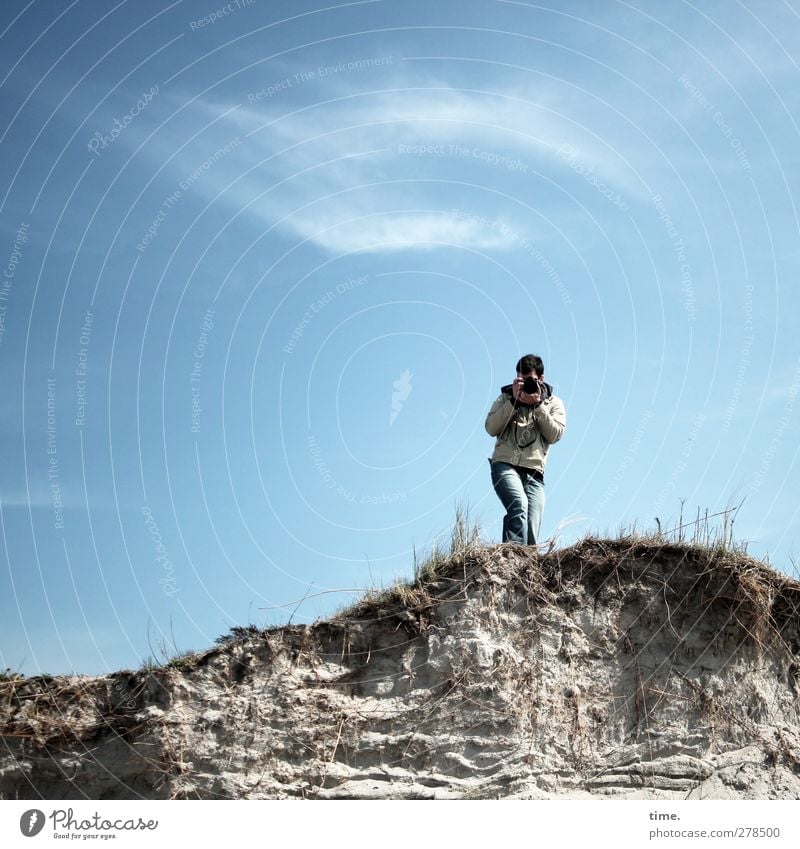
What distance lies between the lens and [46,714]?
368 inches

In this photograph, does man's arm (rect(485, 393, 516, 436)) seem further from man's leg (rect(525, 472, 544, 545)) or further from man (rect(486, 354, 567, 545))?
man's leg (rect(525, 472, 544, 545))

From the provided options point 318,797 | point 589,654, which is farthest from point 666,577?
point 318,797

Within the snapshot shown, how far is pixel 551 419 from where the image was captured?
1085cm

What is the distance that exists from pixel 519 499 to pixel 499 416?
1.05 metres

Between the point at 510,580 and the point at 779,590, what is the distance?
311 centimetres

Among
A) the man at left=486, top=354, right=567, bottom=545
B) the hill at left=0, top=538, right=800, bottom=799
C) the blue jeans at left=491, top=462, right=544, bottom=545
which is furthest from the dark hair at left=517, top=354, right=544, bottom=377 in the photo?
the hill at left=0, top=538, right=800, bottom=799

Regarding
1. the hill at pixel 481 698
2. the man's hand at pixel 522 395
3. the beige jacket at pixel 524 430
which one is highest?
the man's hand at pixel 522 395

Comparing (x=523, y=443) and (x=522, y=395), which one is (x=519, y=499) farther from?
(x=522, y=395)

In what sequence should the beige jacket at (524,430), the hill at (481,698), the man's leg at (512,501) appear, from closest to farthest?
the hill at (481,698) → the man's leg at (512,501) → the beige jacket at (524,430)

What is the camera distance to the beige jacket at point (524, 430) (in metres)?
10.8

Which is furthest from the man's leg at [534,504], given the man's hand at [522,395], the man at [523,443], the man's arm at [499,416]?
the man's hand at [522,395]

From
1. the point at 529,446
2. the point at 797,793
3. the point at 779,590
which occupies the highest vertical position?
the point at 529,446

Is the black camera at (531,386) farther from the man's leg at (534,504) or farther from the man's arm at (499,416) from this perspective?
the man's leg at (534,504)
